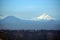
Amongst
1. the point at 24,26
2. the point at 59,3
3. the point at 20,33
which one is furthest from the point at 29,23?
the point at 59,3

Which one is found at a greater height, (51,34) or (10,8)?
(10,8)

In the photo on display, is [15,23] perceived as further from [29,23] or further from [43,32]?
[43,32]

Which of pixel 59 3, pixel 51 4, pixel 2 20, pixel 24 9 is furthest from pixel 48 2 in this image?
pixel 2 20

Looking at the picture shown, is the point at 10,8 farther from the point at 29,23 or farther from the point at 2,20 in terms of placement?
the point at 29,23

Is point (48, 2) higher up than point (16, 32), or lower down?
higher up

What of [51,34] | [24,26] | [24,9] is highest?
[24,9]
